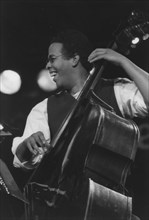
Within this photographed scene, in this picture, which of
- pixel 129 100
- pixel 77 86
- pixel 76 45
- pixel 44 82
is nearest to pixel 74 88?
pixel 77 86

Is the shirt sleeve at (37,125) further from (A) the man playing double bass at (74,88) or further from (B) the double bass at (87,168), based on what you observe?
(B) the double bass at (87,168)

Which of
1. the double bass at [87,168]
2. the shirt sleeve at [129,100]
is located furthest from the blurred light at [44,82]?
the double bass at [87,168]

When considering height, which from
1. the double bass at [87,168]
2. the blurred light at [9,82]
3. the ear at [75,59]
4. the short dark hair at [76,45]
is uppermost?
the short dark hair at [76,45]

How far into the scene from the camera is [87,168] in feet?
6.53

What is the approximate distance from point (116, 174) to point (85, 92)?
0.39 m

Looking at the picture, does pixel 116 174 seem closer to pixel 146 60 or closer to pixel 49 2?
pixel 146 60

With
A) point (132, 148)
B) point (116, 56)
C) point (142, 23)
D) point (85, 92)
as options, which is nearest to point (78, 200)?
point (132, 148)

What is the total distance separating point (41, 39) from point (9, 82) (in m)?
0.38

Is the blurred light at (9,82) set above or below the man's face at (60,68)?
below

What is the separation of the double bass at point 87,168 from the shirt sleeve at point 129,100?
14 centimetres

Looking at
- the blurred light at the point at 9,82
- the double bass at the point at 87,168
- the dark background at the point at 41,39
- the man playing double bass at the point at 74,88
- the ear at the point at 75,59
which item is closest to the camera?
the double bass at the point at 87,168

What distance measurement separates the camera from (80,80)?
2498mm

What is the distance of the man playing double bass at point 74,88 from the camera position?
82.0 inches

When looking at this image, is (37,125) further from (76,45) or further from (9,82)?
(9,82)
